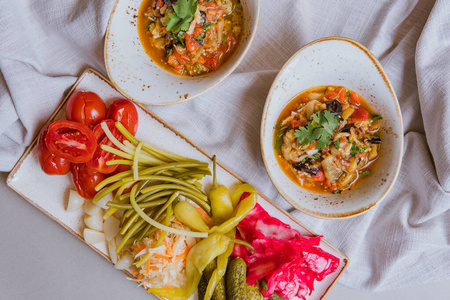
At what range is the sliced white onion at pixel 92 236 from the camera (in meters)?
3.06

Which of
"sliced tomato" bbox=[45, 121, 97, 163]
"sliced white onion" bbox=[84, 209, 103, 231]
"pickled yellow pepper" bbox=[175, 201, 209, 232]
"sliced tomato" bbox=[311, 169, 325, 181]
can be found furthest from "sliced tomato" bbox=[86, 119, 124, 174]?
"sliced tomato" bbox=[311, 169, 325, 181]

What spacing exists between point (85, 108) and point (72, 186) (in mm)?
650

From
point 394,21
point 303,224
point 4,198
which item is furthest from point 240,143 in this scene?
point 4,198

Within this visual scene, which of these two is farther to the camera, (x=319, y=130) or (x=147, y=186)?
(x=147, y=186)

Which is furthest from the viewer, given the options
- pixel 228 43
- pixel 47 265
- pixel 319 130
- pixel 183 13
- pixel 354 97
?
pixel 47 265

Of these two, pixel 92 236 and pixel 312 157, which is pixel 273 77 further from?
pixel 92 236

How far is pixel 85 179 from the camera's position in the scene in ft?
9.76

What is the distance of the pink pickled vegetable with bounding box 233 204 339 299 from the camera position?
285 cm

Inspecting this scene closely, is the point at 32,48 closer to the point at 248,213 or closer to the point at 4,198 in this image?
the point at 4,198

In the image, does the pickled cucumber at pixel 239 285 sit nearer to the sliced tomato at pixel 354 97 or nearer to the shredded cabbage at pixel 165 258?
the shredded cabbage at pixel 165 258

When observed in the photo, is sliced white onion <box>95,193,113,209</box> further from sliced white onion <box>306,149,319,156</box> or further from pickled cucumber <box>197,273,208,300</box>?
sliced white onion <box>306,149,319,156</box>

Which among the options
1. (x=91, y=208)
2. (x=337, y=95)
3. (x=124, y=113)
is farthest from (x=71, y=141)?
(x=337, y=95)

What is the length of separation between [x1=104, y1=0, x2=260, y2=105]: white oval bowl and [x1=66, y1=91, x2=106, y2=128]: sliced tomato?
0.99 feet

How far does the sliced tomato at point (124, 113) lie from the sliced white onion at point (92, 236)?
2.71ft
